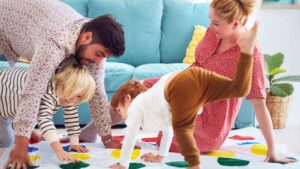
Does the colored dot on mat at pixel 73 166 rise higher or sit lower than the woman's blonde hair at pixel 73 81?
lower

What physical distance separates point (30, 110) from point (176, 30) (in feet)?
6.59

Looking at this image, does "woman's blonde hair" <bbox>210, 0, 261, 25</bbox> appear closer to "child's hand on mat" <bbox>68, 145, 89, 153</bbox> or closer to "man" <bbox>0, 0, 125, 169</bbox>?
"man" <bbox>0, 0, 125, 169</bbox>

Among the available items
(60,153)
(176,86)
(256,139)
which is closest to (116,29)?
(176,86)

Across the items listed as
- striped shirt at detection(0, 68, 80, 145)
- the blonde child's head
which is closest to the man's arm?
striped shirt at detection(0, 68, 80, 145)

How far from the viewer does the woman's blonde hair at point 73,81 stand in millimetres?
2092

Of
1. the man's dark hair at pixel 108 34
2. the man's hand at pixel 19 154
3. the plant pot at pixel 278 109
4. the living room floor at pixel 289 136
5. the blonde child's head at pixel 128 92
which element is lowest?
the living room floor at pixel 289 136

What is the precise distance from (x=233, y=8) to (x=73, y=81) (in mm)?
745

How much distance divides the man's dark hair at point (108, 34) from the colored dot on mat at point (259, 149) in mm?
857

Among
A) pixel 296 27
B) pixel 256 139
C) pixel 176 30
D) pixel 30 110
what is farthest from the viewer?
pixel 296 27

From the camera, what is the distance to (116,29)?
6.59ft

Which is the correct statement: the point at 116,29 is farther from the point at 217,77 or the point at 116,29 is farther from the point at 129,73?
the point at 129,73

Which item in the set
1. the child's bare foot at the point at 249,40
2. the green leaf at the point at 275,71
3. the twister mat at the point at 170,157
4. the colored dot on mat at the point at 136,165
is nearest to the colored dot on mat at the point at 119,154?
the twister mat at the point at 170,157

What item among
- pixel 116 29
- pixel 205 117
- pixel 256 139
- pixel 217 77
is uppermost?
pixel 116 29

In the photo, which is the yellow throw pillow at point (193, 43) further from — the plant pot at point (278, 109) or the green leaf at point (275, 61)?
the plant pot at point (278, 109)
